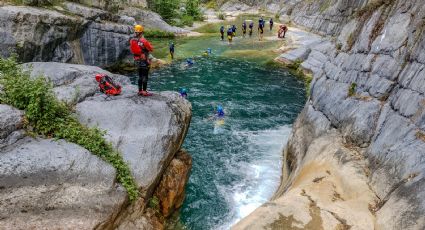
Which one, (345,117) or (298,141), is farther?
(298,141)

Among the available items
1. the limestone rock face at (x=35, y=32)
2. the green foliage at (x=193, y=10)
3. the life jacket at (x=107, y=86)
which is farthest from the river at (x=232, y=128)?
the green foliage at (x=193, y=10)

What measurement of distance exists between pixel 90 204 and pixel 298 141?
1187 cm

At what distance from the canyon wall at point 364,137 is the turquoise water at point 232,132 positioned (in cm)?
195

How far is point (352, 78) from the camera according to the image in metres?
17.7

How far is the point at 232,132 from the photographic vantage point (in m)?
24.0

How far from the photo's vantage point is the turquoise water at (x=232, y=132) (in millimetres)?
16062

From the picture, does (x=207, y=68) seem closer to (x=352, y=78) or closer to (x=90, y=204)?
(x=352, y=78)

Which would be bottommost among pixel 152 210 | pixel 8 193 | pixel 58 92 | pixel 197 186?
pixel 197 186

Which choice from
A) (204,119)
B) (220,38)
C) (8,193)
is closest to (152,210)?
(8,193)

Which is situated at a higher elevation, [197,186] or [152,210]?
[152,210]

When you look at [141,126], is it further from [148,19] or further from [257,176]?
[148,19]

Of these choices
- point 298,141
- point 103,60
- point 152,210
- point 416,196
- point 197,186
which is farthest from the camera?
point 103,60

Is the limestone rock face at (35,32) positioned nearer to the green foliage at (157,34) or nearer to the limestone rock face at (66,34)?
the limestone rock face at (66,34)

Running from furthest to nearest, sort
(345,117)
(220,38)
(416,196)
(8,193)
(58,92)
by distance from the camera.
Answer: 1. (220,38)
2. (345,117)
3. (58,92)
4. (416,196)
5. (8,193)
